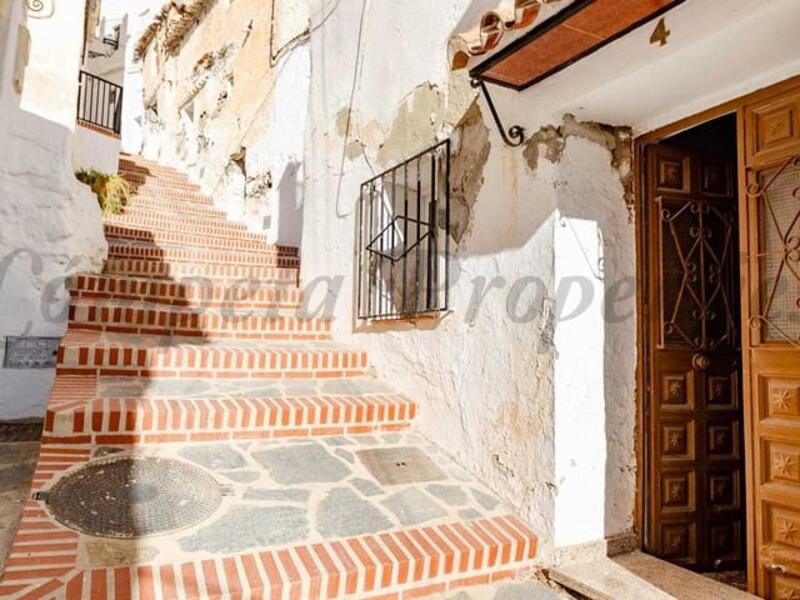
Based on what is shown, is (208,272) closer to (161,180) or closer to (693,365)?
(693,365)

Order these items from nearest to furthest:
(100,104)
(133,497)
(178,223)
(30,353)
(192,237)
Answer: (133,497)
(30,353)
(192,237)
(178,223)
(100,104)

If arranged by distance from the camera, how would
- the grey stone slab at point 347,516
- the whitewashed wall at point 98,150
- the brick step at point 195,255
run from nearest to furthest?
the grey stone slab at point 347,516 → the brick step at point 195,255 → the whitewashed wall at point 98,150

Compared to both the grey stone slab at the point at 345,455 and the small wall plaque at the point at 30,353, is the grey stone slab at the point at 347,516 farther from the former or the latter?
the small wall plaque at the point at 30,353

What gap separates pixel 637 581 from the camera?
7.52 ft

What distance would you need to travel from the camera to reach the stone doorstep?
218 centimetres

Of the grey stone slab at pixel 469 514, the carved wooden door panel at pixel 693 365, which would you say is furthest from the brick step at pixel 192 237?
the carved wooden door panel at pixel 693 365

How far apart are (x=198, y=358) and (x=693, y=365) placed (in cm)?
312

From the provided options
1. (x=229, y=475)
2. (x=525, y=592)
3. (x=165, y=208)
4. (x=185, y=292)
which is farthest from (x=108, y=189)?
(x=525, y=592)

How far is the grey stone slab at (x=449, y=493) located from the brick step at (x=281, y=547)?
0.03m

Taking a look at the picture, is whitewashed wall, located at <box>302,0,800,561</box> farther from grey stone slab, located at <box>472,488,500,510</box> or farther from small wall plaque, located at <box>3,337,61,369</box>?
small wall plaque, located at <box>3,337,61,369</box>

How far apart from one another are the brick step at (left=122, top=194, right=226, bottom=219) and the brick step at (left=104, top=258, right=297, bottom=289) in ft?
6.57

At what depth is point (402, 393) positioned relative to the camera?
3803 mm

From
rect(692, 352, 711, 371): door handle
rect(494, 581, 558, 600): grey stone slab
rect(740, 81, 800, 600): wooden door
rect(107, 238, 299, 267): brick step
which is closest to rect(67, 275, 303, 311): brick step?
rect(107, 238, 299, 267): brick step

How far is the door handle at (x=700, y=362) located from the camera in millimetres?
2670
